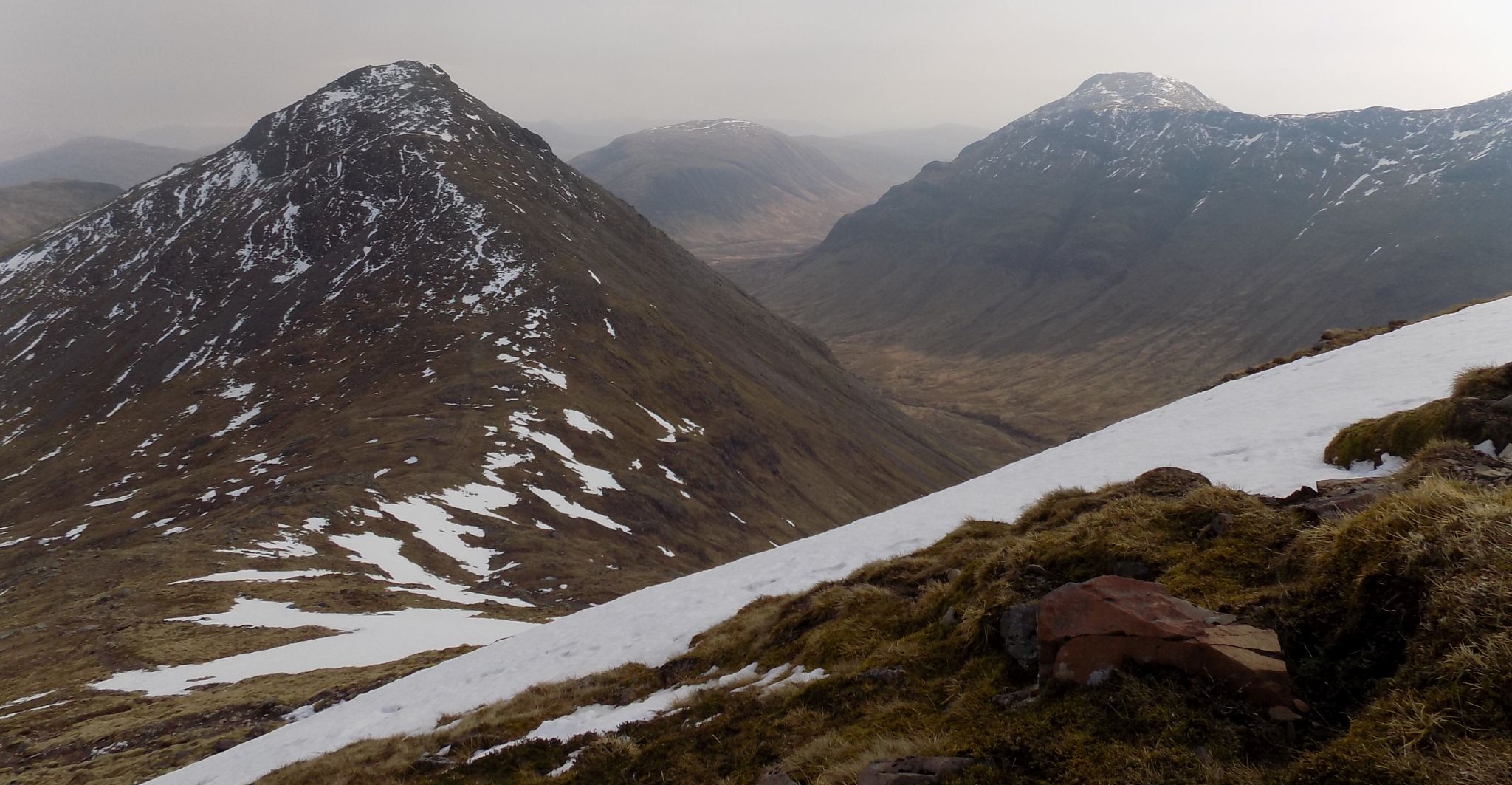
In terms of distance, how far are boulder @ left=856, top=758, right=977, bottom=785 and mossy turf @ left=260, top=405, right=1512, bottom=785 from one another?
157 mm

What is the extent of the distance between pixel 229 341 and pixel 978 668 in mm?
161341

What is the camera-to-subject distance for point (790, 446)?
410 ft

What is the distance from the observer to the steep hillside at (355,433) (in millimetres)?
37906

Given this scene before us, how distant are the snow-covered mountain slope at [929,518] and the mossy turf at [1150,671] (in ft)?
14.1

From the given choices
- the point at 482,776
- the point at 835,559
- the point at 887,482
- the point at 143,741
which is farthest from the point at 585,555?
the point at 887,482

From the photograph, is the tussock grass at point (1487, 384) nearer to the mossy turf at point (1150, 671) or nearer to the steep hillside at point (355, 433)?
the mossy turf at point (1150, 671)

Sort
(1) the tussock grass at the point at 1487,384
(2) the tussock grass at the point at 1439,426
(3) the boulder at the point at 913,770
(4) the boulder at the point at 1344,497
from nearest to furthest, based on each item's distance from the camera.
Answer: (3) the boulder at the point at 913,770
(4) the boulder at the point at 1344,497
(2) the tussock grass at the point at 1439,426
(1) the tussock grass at the point at 1487,384

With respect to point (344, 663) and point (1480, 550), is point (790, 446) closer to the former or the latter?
point (344, 663)

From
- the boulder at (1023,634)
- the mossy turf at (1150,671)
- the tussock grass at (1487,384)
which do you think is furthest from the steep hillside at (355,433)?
the tussock grass at (1487,384)

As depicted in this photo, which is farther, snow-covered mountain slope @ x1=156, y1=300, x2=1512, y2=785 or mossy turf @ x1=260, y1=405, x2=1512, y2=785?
snow-covered mountain slope @ x1=156, y1=300, x2=1512, y2=785

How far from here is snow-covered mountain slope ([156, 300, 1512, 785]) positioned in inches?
685

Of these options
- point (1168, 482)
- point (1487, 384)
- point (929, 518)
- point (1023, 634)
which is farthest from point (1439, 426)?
point (929, 518)

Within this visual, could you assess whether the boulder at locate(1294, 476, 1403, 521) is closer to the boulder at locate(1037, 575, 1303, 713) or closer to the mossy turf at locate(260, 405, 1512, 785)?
the mossy turf at locate(260, 405, 1512, 785)

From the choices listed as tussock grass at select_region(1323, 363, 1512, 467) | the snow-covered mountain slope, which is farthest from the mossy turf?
the snow-covered mountain slope
